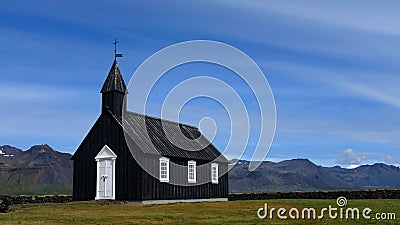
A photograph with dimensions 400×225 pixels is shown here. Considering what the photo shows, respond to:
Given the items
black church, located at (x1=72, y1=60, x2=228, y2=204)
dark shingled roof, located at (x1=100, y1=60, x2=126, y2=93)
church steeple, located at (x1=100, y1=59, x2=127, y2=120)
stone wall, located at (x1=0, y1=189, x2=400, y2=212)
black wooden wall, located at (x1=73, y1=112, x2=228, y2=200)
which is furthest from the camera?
stone wall, located at (x1=0, y1=189, x2=400, y2=212)

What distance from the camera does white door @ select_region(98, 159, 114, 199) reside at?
43.6 m

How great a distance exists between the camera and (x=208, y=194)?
167ft

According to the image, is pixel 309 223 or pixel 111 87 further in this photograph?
pixel 111 87

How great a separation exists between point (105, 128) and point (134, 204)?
7.11m

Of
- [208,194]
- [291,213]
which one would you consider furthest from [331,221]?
[208,194]

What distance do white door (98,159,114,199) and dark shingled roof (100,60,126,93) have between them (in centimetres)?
586

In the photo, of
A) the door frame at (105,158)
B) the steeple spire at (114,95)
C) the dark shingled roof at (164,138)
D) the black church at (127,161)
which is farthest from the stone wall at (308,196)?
the steeple spire at (114,95)

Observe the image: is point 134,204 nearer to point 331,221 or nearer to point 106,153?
point 106,153

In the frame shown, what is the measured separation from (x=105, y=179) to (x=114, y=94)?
6.85 meters

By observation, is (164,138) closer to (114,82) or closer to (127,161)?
(127,161)

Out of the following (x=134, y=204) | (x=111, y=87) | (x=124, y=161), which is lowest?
(x=134, y=204)

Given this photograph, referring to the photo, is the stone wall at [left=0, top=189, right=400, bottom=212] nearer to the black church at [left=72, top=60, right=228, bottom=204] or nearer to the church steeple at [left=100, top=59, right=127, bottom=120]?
the black church at [left=72, top=60, right=228, bottom=204]

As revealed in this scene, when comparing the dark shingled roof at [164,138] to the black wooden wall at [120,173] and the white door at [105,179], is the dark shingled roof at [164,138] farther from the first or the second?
the white door at [105,179]

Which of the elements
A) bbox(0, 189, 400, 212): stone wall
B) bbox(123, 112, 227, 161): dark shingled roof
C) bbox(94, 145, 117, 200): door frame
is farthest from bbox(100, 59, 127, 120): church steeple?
bbox(0, 189, 400, 212): stone wall
